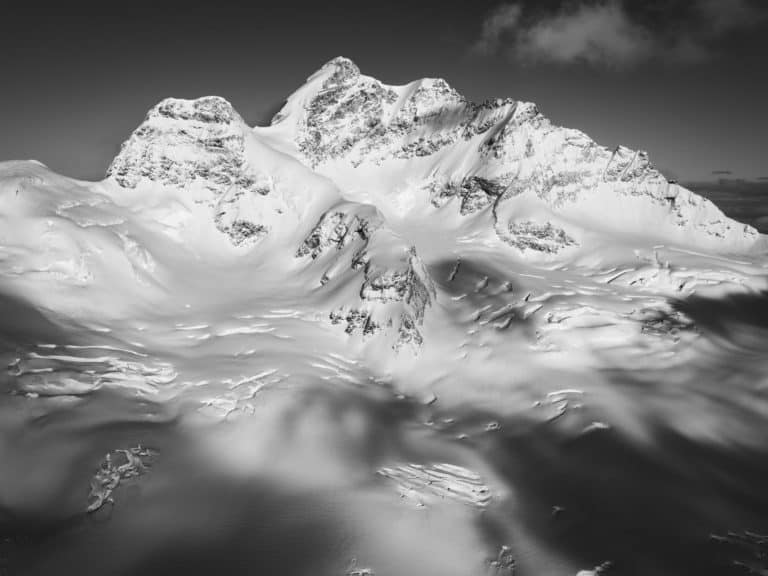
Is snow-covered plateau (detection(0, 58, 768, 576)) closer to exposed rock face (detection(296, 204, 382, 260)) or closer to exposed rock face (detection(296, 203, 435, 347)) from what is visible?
exposed rock face (detection(296, 203, 435, 347))

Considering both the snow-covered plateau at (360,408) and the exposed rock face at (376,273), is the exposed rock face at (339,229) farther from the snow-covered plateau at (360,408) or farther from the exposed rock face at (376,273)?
the snow-covered plateau at (360,408)

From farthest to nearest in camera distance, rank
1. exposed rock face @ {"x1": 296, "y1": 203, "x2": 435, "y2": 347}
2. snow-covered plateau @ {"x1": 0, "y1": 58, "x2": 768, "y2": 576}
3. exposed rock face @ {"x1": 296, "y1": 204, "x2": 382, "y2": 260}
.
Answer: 1. exposed rock face @ {"x1": 296, "y1": 204, "x2": 382, "y2": 260}
2. exposed rock face @ {"x1": 296, "y1": 203, "x2": 435, "y2": 347}
3. snow-covered plateau @ {"x1": 0, "y1": 58, "x2": 768, "y2": 576}

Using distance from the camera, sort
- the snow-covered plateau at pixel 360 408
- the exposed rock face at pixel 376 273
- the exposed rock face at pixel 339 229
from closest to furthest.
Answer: the snow-covered plateau at pixel 360 408, the exposed rock face at pixel 376 273, the exposed rock face at pixel 339 229

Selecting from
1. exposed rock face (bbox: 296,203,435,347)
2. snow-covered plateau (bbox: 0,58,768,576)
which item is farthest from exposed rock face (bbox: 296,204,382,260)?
snow-covered plateau (bbox: 0,58,768,576)

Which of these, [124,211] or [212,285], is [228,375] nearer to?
[212,285]

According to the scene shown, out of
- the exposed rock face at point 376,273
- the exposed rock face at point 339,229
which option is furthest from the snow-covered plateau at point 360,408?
the exposed rock face at point 339,229

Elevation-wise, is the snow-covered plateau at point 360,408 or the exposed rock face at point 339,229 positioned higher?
the exposed rock face at point 339,229

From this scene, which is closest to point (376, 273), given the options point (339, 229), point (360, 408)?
point (339, 229)

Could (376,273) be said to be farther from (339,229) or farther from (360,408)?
(360,408)

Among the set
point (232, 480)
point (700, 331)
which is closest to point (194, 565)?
point (232, 480)

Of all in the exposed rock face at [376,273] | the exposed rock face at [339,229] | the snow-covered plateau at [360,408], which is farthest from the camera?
the exposed rock face at [339,229]
